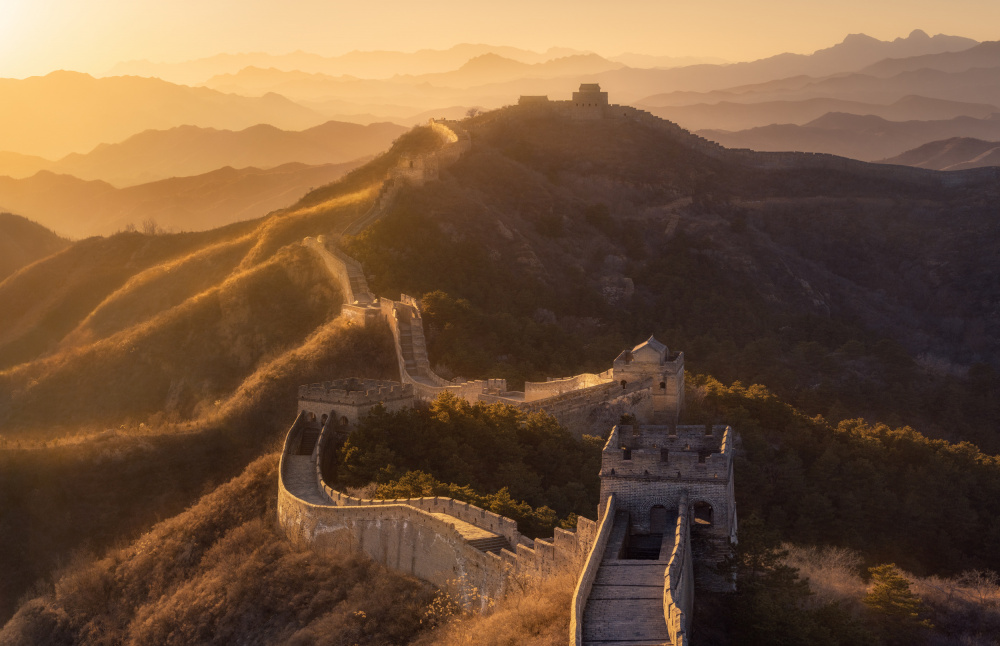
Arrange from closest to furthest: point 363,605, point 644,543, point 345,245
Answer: point 644,543 → point 363,605 → point 345,245

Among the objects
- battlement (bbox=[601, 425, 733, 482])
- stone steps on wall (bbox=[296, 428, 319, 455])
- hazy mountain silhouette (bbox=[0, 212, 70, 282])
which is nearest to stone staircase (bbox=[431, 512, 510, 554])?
battlement (bbox=[601, 425, 733, 482])

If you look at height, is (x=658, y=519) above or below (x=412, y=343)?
above

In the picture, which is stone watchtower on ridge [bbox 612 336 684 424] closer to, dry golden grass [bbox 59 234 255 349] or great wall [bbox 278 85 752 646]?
great wall [bbox 278 85 752 646]

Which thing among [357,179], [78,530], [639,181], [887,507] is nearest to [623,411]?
[887,507]

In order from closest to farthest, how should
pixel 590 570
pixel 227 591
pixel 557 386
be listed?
pixel 590 570, pixel 227 591, pixel 557 386

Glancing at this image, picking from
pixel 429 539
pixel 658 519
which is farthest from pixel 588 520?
pixel 429 539

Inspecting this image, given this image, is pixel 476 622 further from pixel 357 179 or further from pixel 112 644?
pixel 357 179

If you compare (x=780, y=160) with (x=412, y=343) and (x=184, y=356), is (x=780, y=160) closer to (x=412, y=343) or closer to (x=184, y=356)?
(x=184, y=356)
